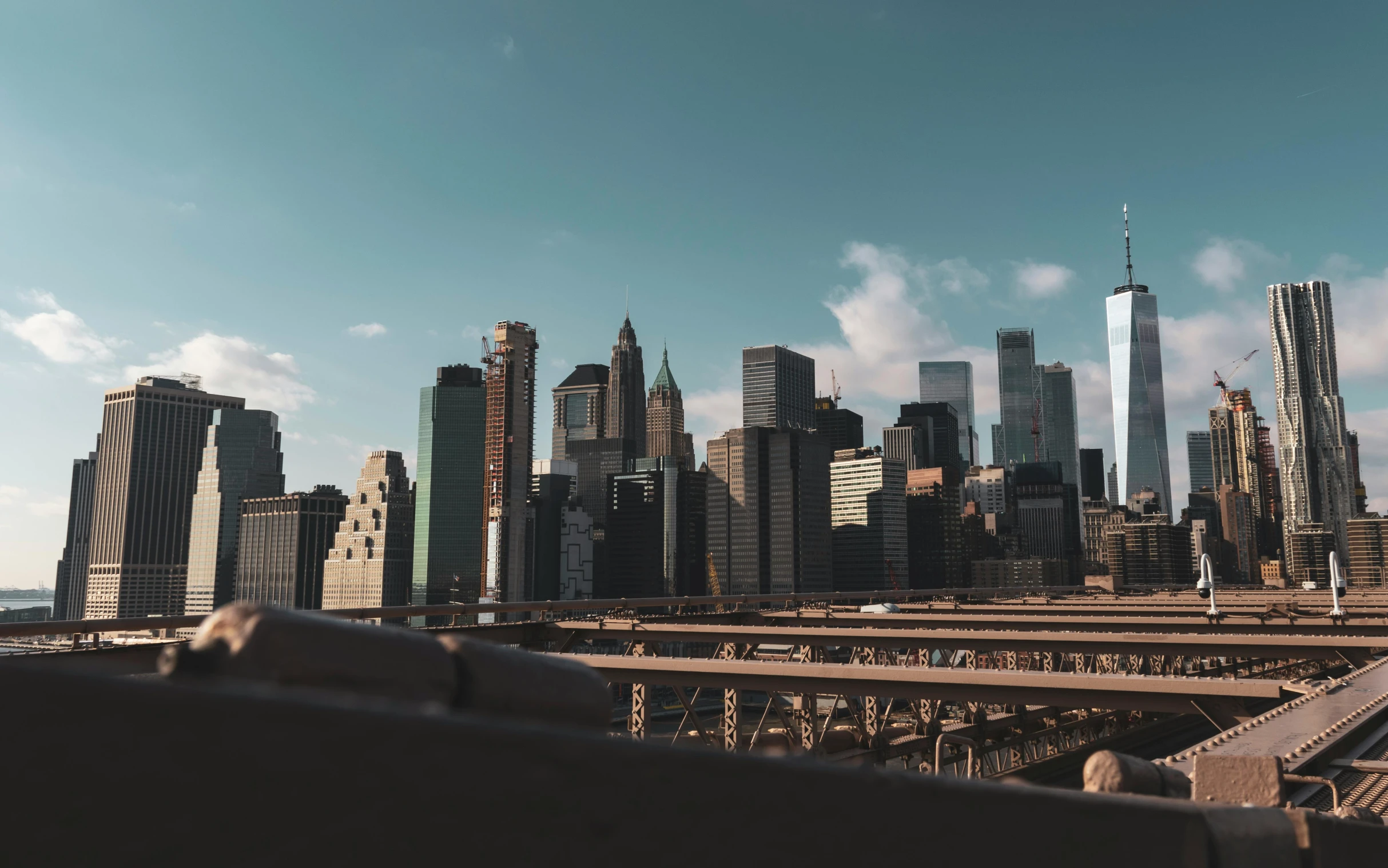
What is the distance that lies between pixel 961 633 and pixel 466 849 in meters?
19.3

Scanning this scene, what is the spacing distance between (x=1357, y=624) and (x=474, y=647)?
25.7m

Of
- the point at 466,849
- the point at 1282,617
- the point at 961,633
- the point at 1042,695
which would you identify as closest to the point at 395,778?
the point at 466,849

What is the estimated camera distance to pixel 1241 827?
8.62ft

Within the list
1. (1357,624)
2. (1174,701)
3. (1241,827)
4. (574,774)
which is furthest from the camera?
(1357,624)

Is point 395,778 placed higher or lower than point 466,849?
higher

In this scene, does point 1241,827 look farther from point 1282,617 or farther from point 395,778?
point 1282,617

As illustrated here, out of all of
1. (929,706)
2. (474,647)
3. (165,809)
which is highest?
(474,647)

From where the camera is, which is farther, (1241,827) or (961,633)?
(961,633)

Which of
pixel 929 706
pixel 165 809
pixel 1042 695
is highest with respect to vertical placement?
pixel 165 809

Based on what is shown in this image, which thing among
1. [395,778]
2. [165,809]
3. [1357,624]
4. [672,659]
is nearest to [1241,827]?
[395,778]

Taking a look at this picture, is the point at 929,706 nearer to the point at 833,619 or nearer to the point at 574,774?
the point at 833,619

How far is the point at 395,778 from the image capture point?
145cm

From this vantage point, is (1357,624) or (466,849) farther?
(1357,624)

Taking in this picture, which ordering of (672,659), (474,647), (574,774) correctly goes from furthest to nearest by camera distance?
(672,659), (474,647), (574,774)
